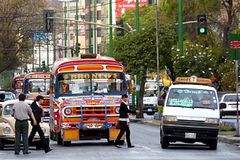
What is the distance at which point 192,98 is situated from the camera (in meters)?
30.1

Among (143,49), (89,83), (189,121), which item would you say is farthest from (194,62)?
(189,121)

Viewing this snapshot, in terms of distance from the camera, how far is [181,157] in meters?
25.5

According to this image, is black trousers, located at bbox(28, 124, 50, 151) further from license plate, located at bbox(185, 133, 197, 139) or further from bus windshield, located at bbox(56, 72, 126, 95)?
license plate, located at bbox(185, 133, 197, 139)

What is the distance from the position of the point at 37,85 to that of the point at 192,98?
2575 cm

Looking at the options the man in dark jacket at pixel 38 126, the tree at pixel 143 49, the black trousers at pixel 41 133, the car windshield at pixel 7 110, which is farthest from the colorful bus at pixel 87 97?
the tree at pixel 143 49

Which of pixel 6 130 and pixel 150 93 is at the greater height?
pixel 150 93

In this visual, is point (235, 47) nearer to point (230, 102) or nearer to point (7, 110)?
point (7, 110)

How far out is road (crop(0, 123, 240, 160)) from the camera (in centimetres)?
2547

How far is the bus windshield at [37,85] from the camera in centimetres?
5441

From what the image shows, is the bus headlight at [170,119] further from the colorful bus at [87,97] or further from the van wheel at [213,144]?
the colorful bus at [87,97]

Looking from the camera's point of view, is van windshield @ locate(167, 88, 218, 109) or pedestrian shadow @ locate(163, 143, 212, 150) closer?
van windshield @ locate(167, 88, 218, 109)

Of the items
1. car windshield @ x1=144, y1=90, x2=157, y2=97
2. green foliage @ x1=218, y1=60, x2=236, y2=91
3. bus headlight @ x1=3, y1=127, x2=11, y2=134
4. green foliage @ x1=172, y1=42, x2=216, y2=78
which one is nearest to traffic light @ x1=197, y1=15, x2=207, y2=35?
green foliage @ x1=172, y1=42, x2=216, y2=78

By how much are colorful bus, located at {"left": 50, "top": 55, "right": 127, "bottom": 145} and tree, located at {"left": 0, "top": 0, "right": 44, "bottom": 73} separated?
184 ft

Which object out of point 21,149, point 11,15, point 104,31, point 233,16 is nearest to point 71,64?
point 21,149
